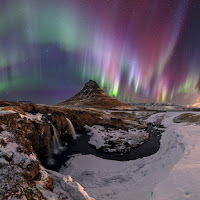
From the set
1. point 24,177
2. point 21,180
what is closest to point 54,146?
point 24,177

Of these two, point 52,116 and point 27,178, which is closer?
point 27,178

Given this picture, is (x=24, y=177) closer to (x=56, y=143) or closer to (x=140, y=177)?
(x=140, y=177)

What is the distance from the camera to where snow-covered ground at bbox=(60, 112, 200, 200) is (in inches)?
211

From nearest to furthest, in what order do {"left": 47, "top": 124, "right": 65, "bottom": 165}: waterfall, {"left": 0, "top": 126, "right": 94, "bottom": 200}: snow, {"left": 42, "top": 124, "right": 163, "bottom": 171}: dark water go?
{"left": 0, "top": 126, "right": 94, "bottom": 200}: snow
{"left": 42, "top": 124, "right": 163, "bottom": 171}: dark water
{"left": 47, "top": 124, "right": 65, "bottom": 165}: waterfall

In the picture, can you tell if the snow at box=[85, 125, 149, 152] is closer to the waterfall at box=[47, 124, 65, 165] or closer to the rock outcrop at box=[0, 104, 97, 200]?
the waterfall at box=[47, 124, 65, 165]

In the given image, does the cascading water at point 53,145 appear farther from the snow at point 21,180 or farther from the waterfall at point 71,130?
the snow at point 21,180

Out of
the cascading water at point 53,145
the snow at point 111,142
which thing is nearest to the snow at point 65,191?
the cascading water at point 53,145

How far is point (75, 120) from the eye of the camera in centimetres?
2670

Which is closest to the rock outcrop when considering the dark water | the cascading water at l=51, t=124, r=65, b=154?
the dark water

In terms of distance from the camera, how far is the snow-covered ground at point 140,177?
5.36 metres

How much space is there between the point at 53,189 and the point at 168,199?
6.00 m

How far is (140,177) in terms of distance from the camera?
9.41m

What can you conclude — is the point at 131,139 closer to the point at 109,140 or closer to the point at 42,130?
the point at 109,140

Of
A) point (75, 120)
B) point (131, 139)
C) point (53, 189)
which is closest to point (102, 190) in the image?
point (53, 189)
